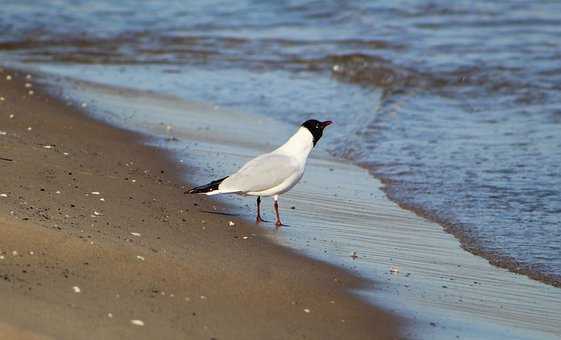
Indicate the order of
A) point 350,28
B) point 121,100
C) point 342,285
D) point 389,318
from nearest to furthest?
point 389,318 → point 342,285 → point 121,100 → point 350,28

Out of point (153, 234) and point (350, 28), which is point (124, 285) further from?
point (350, 28)

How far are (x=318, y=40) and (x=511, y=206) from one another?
10.0 metres

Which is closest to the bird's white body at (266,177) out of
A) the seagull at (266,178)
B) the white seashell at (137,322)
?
the seagull at (266,178)

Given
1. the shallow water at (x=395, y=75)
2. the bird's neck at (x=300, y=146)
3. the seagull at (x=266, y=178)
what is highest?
the bird's neck at (x=300, y=146)

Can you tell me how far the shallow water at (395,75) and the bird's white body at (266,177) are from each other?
120 centimetres

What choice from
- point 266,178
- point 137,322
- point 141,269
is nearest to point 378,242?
point 266,178

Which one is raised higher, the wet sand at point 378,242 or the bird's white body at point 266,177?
the bird's white body at point 266,177

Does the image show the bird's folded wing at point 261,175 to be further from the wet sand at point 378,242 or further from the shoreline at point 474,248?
the shoreline at point 474,248

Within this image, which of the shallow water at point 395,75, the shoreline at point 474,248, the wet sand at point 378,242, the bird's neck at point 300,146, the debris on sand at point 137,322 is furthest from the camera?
the shallow water at point 395,75

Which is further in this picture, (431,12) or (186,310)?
(431,12)

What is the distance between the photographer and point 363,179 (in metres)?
8.72

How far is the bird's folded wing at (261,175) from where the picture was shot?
672 centimetres

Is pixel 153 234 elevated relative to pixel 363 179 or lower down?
elevated

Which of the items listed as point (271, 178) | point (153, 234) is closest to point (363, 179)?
point (271, 178)
